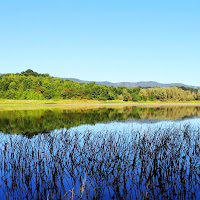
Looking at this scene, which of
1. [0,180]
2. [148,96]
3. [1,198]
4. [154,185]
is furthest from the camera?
[148,96]

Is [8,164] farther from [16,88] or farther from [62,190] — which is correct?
[16,88]

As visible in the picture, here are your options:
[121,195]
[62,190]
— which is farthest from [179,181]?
[62,190]

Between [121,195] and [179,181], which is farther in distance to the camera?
[179,181]

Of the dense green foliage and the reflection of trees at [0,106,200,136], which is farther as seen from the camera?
the dense green foliage

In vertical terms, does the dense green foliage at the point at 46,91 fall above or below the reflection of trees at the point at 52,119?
above

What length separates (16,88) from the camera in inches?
4028

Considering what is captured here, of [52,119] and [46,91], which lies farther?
[46,91]

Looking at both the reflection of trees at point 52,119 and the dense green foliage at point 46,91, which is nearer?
the reflection of trees at point 52,119

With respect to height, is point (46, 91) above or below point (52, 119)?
above

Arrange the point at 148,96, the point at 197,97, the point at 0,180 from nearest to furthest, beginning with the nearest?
the point at 0,180
the point at 148,96
the point at 197,97

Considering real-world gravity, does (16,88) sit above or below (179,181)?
above

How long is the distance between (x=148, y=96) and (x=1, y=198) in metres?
129

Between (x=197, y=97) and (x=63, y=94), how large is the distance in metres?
83.2

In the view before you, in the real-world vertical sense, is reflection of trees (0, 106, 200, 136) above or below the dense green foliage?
below
